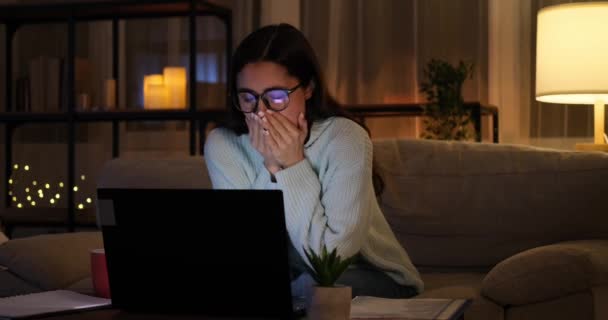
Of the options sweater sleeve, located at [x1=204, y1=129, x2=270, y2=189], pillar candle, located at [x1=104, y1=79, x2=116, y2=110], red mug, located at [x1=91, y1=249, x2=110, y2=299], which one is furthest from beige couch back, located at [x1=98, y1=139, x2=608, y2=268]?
pillar candle, located at [x1=104, y1=79, x2=116, y2=110]

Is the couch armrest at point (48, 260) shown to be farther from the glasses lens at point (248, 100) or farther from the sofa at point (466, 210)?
the glasses lens at point (248, 100)

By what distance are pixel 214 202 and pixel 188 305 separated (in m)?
0.15

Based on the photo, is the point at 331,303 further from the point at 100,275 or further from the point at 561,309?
the point at 561,309

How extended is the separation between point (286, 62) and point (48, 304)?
75 centimetres

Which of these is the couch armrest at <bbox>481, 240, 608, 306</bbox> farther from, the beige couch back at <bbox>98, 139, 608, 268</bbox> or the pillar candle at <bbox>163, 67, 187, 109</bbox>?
the pillar candle at <bbox>163, 67, 187, 109</bbox>

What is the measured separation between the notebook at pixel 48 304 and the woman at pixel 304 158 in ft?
1.40

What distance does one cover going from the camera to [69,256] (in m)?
2.26

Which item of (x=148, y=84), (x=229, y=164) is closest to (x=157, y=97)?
(x=148, y=84)

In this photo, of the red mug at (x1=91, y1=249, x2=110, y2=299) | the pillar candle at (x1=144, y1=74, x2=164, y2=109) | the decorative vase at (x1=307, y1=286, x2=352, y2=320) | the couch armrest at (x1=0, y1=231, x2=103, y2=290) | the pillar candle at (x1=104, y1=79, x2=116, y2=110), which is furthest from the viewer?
the pillar candle at (x1=104, y1=79, x2=116, y2=110)

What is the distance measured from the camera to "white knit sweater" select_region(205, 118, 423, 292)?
5.82 feet

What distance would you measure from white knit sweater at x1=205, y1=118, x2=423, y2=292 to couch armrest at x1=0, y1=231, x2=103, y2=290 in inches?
17.8

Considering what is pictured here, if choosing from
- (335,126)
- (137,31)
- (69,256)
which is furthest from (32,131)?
(335,126)

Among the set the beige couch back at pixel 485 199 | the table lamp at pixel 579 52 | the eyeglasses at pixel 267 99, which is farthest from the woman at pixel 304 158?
the table lamp at pixel 579 52

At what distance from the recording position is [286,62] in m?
1.90
